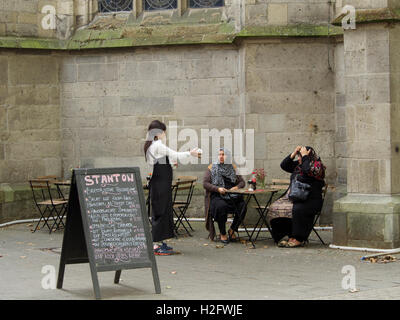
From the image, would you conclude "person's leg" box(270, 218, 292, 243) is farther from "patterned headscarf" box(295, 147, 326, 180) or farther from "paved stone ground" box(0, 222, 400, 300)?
"patterned headscarf" box(295, 147, 326, 180)

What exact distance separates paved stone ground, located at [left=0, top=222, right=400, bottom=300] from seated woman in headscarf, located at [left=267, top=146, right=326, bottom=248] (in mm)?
215

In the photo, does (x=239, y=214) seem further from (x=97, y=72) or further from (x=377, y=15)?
(x=97, y=72)

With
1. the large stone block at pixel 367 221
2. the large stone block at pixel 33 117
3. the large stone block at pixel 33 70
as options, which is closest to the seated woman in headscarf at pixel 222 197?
the large stone block at pixel 367 221

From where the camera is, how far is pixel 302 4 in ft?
41.9

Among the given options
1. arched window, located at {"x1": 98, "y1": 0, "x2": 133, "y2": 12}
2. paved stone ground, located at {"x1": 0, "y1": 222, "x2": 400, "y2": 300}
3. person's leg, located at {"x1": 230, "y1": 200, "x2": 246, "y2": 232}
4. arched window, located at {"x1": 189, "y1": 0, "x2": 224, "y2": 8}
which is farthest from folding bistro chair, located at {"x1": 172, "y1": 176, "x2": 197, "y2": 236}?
arched window, located at {"x1": 98, "y1": 0, "x2": 133, "y2": 12}

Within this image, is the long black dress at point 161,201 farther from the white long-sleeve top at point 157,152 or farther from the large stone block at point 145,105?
the large stone block at point 145,105

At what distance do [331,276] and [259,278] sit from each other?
0.77 metres

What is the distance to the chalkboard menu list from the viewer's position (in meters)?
7.39

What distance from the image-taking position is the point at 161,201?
1007cm

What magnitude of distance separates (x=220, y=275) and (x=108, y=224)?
159 cm

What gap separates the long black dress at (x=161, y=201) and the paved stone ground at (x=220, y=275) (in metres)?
0.35

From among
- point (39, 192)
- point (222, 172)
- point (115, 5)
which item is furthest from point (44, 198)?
point (222, 172)

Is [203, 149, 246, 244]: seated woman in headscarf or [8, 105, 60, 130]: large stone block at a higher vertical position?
[8, 105, 60, 130]: large stone block

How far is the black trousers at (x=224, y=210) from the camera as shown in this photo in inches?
432
